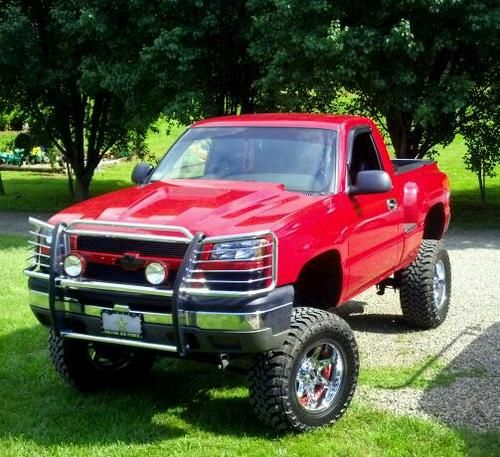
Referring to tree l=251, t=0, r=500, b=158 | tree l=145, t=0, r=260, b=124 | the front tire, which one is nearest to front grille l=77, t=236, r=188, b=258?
the front tire

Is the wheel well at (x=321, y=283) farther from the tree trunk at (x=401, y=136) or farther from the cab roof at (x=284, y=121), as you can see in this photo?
the tree trunk at (x=401, y=136)

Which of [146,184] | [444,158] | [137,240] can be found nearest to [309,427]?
[137,240]

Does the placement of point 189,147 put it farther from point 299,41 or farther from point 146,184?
point 299,41

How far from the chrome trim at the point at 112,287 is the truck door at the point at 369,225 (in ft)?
5.18

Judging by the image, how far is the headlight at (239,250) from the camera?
4.30m

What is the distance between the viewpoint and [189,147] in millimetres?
6113

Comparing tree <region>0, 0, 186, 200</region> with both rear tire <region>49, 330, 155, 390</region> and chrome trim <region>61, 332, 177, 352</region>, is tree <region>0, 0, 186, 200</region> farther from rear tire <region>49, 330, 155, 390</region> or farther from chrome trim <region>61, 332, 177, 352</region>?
chrome trim <region>61, 332, 177, 352</region>

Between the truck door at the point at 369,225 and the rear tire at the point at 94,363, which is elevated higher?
the truck door at the point at 369,225

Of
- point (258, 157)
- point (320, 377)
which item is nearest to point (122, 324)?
point (320, 377)

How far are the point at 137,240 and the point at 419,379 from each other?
100 inches

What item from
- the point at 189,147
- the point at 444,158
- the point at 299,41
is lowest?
the point at 444,158

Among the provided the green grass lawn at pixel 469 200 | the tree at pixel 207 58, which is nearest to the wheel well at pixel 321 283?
the tree at pixel 207 58

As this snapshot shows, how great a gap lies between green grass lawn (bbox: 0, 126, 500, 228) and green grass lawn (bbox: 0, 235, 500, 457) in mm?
10782

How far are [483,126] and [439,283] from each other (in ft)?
33.3
